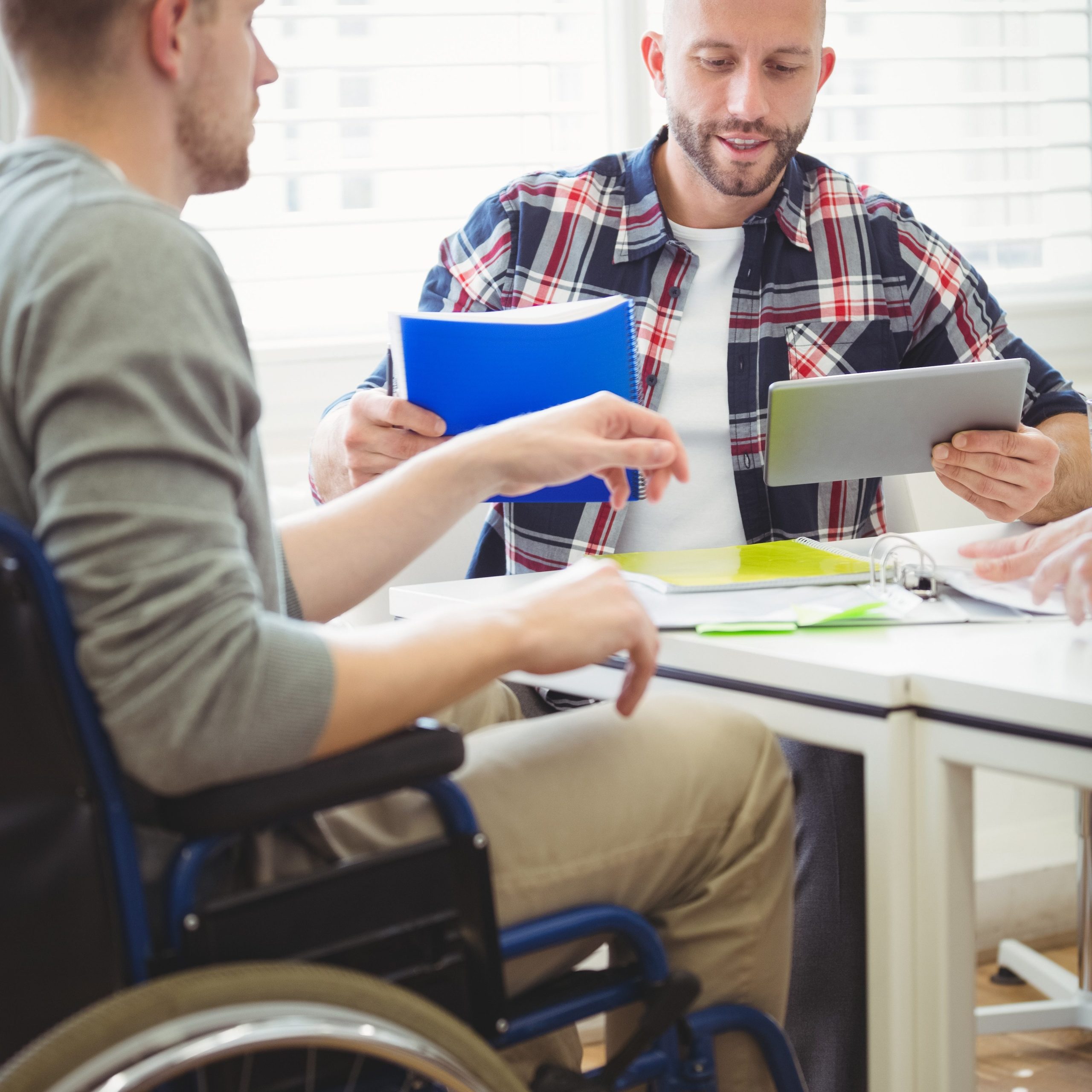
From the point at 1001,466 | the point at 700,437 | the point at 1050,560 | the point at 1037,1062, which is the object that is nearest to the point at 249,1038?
the point at 1050,560

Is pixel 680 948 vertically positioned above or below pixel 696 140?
below

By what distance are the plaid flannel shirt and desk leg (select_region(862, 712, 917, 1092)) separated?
886 millimetres

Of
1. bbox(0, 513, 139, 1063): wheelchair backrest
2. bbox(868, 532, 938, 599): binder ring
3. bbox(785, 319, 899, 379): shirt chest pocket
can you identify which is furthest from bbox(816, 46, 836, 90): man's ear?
bbox(0, 513, 139, 1063): wheelchair backrest

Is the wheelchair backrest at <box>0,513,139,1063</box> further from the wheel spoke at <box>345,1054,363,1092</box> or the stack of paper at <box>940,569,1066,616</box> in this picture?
the stack of paper at <box>940,569,1066,616</box>

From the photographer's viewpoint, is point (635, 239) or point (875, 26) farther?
point (875, 26)

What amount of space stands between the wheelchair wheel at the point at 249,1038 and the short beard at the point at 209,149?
0.55 meters

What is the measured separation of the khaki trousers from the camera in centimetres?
92

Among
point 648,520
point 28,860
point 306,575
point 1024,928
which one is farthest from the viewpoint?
point 1024,928

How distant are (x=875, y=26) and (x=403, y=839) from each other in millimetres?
2159

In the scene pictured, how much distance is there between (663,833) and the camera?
95 cm

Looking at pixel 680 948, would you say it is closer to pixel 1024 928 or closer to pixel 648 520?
pixel 648 520

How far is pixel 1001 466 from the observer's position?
150 cm

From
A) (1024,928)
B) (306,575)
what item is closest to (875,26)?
(1024,928)

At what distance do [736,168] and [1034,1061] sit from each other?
4.39 feet
